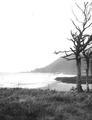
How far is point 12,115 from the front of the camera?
9898 mm

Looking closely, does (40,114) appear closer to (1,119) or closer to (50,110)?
(50,110)

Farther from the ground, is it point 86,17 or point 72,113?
point 86,17

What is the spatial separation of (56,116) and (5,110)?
2561mm

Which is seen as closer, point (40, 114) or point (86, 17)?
point (40, 114)

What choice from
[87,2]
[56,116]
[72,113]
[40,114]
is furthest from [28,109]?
[87,2]

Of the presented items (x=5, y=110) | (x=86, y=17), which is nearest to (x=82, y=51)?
(x=86, y=17)

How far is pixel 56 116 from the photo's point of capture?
991 centimetres

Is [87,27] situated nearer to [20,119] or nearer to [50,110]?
[50,110]

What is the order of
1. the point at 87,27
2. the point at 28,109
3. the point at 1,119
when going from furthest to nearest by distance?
the point at 87,27, the point at 28,109, the point at 1,119

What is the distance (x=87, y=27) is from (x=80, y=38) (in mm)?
1517

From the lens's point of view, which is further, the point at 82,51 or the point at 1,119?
the point at 82,51

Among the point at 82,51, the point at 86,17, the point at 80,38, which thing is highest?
the point at 86,17

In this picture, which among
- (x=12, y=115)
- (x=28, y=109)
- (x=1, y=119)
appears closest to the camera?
(x=1, y=119)

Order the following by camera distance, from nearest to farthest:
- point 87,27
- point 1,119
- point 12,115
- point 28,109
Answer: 1. point 1,119
2. point 12,115
3. point 28,109
4. point 87,27
